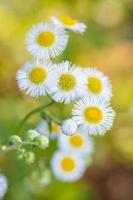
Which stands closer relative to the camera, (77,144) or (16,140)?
(16,140)

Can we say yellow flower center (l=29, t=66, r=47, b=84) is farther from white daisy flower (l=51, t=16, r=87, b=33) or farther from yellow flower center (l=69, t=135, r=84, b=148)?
yellow flower center (l=69, t=135, r=84, b=148)

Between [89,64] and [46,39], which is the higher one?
[89,64]

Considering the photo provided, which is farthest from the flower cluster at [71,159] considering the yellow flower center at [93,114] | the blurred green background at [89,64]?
the yellow flower center at [93,114]

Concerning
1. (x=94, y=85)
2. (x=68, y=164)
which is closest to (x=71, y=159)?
(x=68, y=164)

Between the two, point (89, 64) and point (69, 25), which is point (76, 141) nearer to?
point (69, 25)

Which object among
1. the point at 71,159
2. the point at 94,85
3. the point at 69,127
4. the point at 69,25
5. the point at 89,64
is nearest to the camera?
the point at 69,127

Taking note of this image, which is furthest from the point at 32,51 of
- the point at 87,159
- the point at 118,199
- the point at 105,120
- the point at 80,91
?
the point at 118,199
